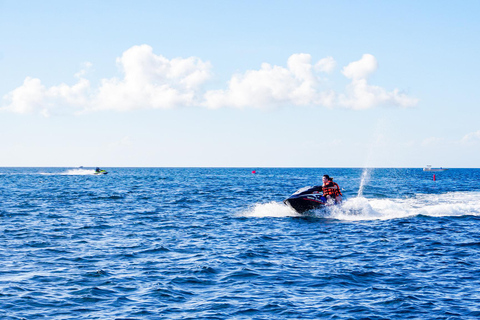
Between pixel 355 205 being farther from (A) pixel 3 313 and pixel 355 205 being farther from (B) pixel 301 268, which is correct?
(A) pixel 3 313

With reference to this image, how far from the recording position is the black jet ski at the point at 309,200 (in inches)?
1078

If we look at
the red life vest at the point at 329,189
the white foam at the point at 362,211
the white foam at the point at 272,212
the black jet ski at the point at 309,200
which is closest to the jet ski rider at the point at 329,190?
the red life vest at the point at 329,189

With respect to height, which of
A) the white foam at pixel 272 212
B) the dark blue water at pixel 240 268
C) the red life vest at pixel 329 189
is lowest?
the dark blue water at pixel 240 268

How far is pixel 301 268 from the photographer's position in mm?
14797

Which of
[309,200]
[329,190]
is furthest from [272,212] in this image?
[329,190]

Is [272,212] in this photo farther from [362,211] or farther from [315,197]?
[362,211]

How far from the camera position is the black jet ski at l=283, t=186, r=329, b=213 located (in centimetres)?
2738

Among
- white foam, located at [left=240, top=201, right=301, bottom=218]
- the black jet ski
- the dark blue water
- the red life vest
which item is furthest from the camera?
white foam, located at [left=240, top=201, right=301, bottom=218]

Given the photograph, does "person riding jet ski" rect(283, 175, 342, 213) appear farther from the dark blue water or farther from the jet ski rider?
the dark blue water

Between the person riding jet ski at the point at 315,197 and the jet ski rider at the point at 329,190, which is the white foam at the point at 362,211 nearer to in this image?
the person riding jet ski at the point at 315,197

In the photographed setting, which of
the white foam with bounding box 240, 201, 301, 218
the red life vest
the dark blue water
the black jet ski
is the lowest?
the dark blue water

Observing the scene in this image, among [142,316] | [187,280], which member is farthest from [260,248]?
[142,316]

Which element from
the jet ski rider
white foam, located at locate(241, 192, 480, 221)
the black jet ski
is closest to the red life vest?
the jet ski rider

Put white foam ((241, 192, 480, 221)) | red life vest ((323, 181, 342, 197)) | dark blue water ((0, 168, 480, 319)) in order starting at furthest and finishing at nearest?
1. white foam ((241, 192, 480, 221))
2. red life vest ((323, 181, 342, 197))
3. dark blue water ((0, 168, 480, 319))
